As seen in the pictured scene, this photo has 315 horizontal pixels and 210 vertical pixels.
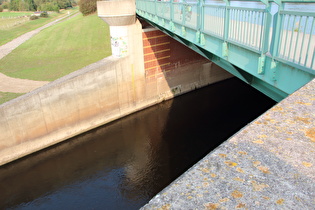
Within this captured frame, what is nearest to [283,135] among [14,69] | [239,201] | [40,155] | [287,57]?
[239,201]

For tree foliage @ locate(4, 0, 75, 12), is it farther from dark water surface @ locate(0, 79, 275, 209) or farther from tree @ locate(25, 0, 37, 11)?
dark water surface @ locate(0, 79, 275, 209)

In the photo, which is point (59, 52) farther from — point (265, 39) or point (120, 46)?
point (265, 39)

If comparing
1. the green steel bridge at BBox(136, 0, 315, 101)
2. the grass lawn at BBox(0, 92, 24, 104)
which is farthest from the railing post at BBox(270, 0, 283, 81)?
the grass lawn at BBox(0, 92, 24, 104)

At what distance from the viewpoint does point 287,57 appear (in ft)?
16.4

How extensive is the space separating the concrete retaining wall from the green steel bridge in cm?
963

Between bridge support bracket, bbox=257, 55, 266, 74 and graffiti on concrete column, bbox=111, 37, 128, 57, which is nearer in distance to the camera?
bridge support bracket, bbox=257, 55, 266, 74

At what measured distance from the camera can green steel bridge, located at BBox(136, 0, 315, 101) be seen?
4.67 meters

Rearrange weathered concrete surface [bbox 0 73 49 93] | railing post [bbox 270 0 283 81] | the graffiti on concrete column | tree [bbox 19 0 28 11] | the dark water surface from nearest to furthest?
railing post [bbox 270 0 283 81] < the dark water surface < the graffiti on concrete column < weathered concrete surface [bbox 0 73 49 93] < tree [bbox 19 0 28 11]

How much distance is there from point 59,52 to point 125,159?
19023 mm

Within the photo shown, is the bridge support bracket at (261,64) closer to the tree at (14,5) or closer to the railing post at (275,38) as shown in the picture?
the railing post at (275,38)

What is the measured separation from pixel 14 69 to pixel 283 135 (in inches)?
1025

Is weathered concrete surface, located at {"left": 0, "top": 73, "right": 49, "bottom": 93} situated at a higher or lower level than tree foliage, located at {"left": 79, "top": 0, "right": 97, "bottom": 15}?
lower

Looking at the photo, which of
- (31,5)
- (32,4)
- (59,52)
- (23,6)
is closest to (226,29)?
(59,52)

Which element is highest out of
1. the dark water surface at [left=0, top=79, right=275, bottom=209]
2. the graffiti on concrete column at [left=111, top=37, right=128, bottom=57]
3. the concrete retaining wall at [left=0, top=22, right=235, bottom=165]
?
the graffiti on concrete column at [left=111, top=37, right=128, bottom=57]
